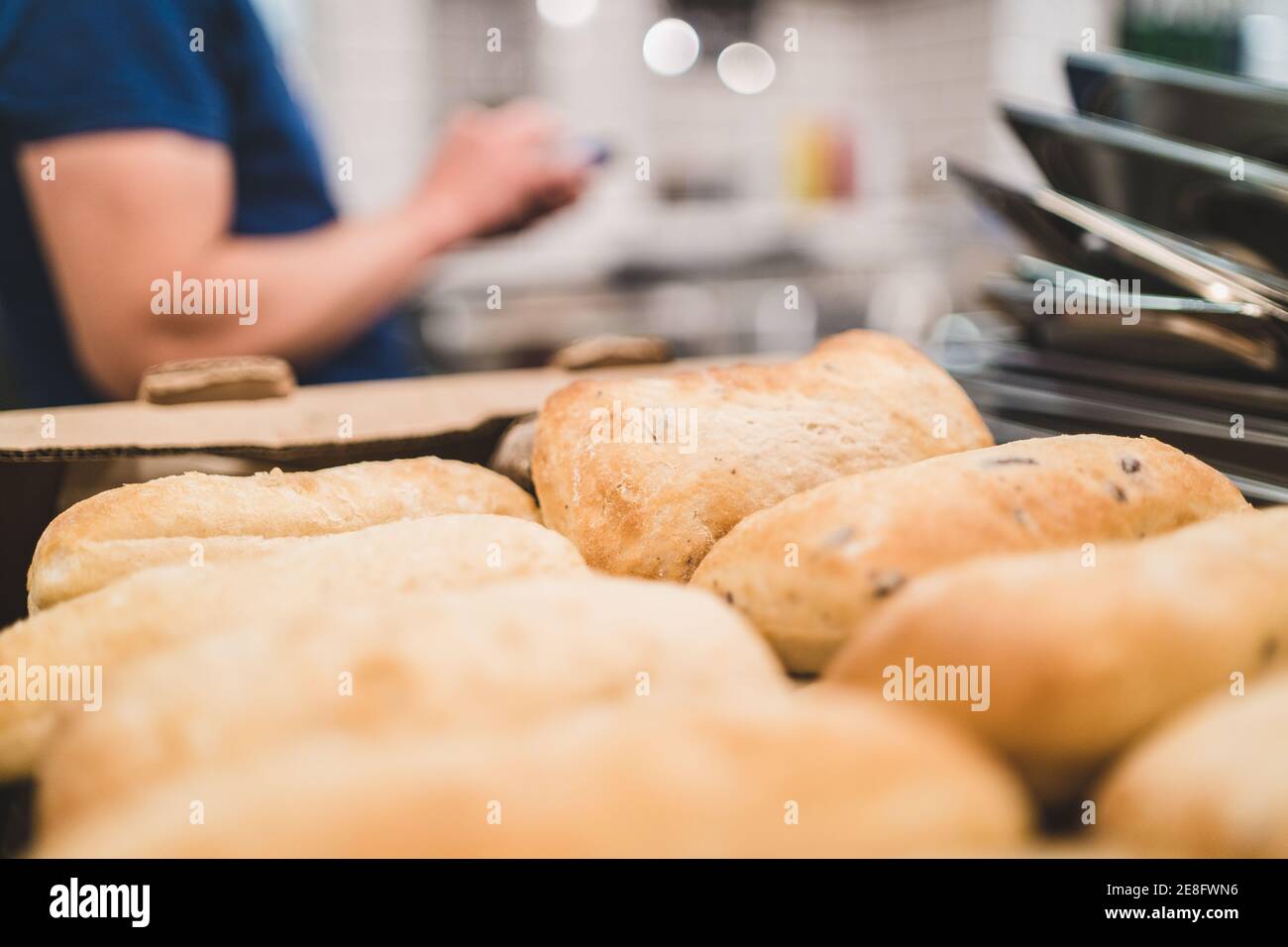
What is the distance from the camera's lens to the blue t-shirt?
4.01ft

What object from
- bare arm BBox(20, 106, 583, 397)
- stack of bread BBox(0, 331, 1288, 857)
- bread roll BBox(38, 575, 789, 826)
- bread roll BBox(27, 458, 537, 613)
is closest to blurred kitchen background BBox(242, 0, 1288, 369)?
bare arm BBox(20, 106, 583, 397)

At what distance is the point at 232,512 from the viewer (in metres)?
0.76

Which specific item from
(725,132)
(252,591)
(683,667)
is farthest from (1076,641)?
(725,132)

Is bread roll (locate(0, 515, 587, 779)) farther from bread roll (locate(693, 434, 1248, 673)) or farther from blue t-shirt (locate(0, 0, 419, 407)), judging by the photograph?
blue t-shirt (locate(0, 0, 419, 407))

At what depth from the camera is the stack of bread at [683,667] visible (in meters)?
0.37

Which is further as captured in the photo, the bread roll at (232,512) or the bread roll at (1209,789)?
the bread roll at (232,512)

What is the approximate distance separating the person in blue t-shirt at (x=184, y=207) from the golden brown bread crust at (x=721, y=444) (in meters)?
0.78

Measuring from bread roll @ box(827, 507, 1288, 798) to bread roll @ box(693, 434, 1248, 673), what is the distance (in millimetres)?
64

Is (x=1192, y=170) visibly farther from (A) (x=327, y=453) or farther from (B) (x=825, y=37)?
(B) (x=825, y=37)

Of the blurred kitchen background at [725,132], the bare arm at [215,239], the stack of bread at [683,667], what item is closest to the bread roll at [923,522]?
the stack of bread at [683,667]
